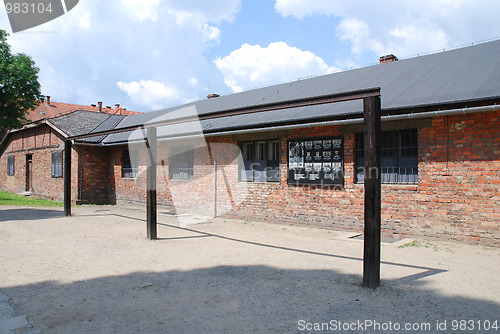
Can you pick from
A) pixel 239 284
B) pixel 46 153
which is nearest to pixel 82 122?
pixel 46 153

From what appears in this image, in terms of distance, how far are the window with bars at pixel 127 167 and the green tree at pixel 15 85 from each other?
4.09 metres

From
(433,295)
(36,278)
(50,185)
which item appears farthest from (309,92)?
(50,185)

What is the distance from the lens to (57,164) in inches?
670

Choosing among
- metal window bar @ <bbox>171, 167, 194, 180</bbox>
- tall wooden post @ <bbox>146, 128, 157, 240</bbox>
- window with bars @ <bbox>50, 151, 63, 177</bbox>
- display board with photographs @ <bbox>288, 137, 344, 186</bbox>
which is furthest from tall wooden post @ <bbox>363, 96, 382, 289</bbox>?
window with bars @ <bbox>50, 151, 63, 177</bbox>

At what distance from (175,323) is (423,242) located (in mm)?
5687

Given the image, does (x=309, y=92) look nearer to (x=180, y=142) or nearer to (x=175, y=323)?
(x=180, y=142)

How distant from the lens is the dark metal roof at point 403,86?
23.9 ft

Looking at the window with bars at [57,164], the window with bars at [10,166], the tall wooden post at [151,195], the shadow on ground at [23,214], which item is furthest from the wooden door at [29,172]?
the tall wooden post at [151,195]

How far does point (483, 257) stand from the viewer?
20.1 ft

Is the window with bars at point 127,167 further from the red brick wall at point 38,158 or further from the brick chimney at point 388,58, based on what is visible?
the brick chimney at point 388,58

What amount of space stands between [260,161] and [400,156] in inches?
162

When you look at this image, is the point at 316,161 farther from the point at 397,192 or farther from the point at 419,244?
the point at 419,244

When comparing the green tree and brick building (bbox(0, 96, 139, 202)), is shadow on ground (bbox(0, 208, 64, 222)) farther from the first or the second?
the green tree

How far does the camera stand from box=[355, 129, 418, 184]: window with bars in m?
7.86
